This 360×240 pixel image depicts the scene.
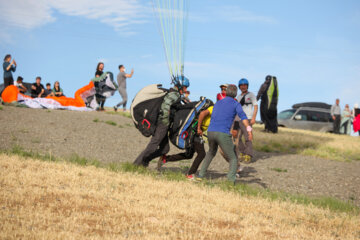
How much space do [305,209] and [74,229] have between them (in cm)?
387

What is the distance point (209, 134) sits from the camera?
25.5ft

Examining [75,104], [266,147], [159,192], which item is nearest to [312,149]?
[266,147]

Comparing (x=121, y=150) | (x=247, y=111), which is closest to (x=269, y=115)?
(x=121, y=150)

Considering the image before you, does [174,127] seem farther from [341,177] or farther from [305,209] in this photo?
[341,177]

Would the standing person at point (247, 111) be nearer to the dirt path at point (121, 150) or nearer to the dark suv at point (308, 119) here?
the dirt path at point (121, 150)

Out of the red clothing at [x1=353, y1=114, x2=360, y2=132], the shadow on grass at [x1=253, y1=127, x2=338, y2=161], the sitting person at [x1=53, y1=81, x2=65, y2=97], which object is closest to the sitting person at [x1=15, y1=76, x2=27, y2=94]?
the sitting person at [x1=53, y1=81, x2=65, y2=97]

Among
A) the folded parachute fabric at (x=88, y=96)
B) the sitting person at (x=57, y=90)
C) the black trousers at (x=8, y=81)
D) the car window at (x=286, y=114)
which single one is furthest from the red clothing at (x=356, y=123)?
the black trousers at (x=8, y=81)

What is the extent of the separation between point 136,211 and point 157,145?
281 centimetres

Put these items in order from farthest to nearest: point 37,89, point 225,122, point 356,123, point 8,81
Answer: point 356,123 < point 37,89 < point 8,81 < point 225,122

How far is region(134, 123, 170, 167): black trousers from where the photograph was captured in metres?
8.27

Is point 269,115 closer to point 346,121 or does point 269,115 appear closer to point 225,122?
point 346,121

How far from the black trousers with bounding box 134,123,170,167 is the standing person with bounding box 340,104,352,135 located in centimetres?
2144

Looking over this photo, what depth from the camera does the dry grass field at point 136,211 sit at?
4.79m

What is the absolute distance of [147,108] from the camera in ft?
27.1
